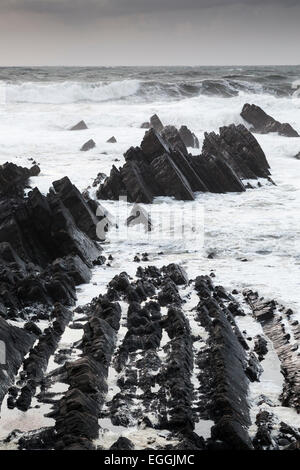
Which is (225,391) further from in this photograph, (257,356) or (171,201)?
(171,201)

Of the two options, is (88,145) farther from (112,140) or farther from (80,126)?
(80,126)

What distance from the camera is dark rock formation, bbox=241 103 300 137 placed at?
33362 millimetres

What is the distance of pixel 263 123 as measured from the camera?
3531 cm

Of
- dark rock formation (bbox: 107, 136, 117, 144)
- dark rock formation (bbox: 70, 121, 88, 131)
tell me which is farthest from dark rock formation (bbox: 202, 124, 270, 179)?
dark rock formation (bbox: 70, 121, 88, 131)

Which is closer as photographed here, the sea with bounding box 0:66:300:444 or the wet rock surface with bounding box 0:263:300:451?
the wet rock surface with bounding box 0:263:300:451

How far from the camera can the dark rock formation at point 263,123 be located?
3336 cm

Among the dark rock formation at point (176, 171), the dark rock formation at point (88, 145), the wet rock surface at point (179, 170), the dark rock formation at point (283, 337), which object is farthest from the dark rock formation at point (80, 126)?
the dark rock formation at point (283, 337)

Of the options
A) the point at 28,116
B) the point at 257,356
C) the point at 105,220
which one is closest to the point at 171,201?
the point at 105,220

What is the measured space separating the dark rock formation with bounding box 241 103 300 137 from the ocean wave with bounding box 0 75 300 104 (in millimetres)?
18781

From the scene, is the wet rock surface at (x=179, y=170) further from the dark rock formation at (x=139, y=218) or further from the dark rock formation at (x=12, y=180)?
the dark rock formation at (x=12, y=180)

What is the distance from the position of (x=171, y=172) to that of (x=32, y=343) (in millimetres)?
11804

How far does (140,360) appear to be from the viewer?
26.6ft

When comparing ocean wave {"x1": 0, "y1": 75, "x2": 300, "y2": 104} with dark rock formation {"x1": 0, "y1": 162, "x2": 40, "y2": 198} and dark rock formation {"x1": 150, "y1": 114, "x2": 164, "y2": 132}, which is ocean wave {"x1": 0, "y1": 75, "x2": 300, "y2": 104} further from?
dark rock formation {"x1": 0, "y1": 162, "x2": 40, "y2": 198}

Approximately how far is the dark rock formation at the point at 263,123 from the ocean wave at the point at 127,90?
18.8 metres
